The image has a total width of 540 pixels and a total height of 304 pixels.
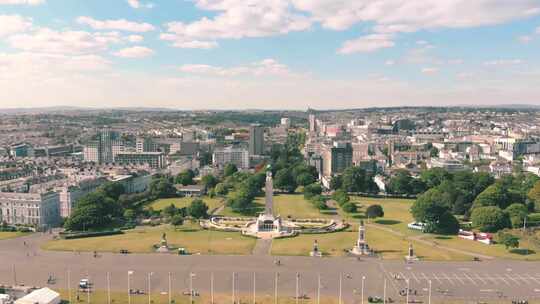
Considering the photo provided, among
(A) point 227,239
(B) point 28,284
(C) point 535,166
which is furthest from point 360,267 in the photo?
(C) point 535,166

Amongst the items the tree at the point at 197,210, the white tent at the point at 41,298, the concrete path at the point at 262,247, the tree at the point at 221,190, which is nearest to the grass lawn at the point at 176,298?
the white tent at the point at 41,298

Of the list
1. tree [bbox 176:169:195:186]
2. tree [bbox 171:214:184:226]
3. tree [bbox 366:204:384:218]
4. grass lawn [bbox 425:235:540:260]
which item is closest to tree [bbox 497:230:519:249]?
grass lawn [bbox 425:235:540:260]

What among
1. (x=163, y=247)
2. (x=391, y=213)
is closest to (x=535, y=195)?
(x=391, y=213)

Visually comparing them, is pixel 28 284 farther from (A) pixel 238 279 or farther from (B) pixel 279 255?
(B) pixel 279 255

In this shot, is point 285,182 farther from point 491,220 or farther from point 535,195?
point 535,195

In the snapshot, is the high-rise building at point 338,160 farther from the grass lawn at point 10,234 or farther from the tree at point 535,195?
the grass lawn at point 10,234
